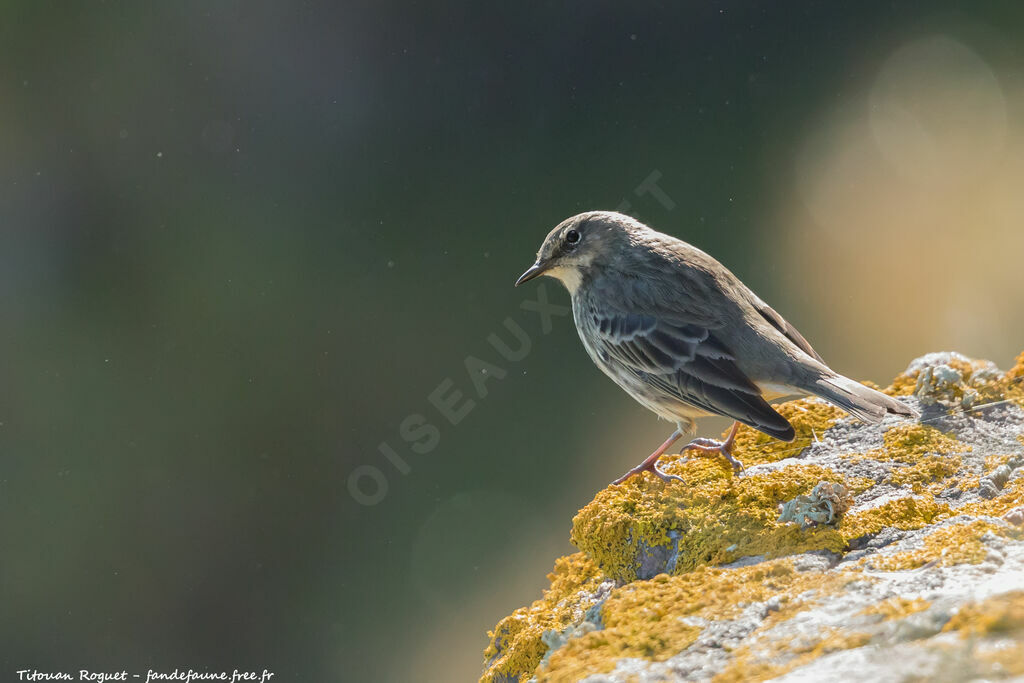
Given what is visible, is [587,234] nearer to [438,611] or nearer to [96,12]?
[438,611]

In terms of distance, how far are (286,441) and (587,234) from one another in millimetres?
5551

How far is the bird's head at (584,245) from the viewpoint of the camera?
20.5 feet

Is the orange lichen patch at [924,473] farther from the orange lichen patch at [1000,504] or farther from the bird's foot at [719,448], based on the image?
the bird's foot at [719,448]

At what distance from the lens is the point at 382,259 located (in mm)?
12305

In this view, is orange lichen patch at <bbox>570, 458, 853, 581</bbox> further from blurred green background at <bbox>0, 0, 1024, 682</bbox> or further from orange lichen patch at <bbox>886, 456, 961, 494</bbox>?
blurred green background at <bbox>0, 0, 1024, 682</bbox>

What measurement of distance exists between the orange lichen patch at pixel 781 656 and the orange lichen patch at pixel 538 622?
1.32 metres

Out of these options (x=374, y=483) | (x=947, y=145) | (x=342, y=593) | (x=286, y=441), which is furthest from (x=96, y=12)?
(x=947, y=145)

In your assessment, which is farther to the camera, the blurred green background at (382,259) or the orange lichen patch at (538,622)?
the blurred green background at (382,259)

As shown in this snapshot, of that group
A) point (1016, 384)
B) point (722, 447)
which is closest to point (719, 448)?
point (722, 447)

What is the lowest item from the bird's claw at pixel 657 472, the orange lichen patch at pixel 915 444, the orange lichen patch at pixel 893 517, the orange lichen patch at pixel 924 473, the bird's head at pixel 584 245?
the orange lichen patch at pixel 893 517

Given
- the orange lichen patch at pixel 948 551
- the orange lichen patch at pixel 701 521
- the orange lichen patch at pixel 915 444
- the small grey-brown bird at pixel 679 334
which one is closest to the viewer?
the orange lichen patch at pixel 948 551

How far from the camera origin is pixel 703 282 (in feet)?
19.1

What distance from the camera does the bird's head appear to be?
623cm

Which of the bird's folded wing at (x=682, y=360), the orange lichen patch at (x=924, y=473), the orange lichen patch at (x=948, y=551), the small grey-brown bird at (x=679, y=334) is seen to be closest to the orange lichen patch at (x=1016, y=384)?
the small grey-brown bird at (x=679, y=334)
